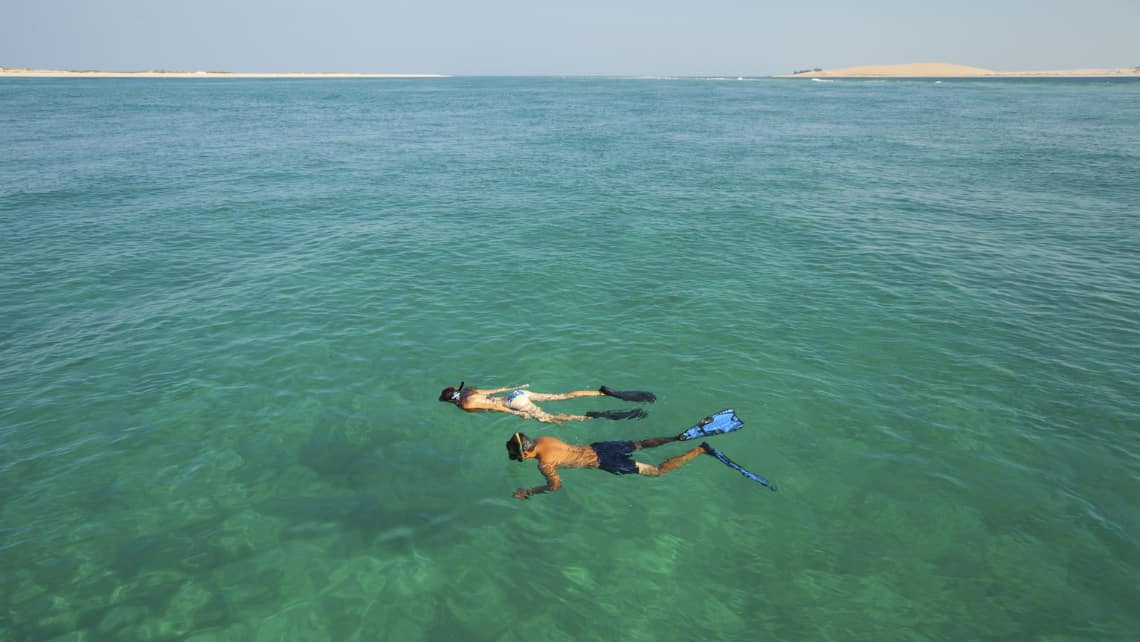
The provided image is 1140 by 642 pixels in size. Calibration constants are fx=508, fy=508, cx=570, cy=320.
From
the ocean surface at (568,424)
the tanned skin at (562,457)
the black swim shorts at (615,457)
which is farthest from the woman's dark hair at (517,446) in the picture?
the black swim shorts at (615,457)

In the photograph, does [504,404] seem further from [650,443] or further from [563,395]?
[650,443]

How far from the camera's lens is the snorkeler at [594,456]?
1061 cm

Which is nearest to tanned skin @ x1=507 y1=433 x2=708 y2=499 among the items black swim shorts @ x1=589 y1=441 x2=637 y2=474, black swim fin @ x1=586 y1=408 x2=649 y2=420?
black swim shorts @ x1=589 y1=441 x2=637 y2=474

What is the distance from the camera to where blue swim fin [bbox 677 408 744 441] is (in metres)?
Answer: 12.0

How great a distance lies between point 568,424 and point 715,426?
3.60 metres

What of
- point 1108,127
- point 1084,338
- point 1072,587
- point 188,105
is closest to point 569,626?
point 1072,587

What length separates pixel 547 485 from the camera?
10.6 metres

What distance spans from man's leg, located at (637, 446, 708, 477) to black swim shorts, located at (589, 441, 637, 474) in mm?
213

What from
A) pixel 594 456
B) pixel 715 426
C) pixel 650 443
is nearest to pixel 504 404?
pixel 594 456

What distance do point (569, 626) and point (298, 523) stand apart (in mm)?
5811

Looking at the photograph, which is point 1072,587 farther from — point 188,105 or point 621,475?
point 188,105

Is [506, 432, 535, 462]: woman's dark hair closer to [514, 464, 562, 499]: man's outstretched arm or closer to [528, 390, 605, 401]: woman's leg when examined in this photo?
[514, 464, 562, 499]: man's outstretched arm

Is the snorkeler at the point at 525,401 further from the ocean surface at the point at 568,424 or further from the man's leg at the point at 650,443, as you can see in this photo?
the man's leg at the point at 650,443

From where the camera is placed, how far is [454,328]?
1753 centimetres
